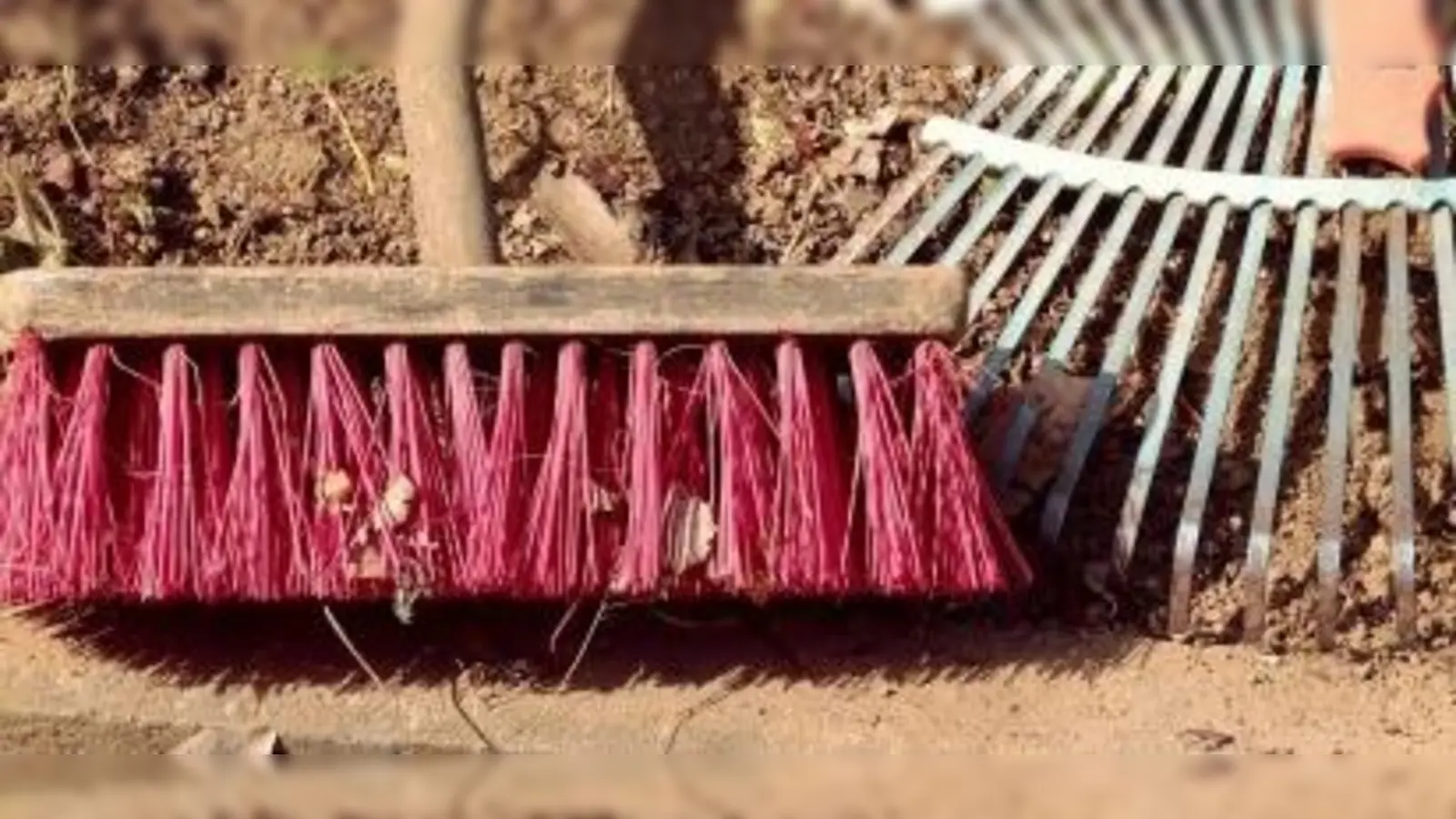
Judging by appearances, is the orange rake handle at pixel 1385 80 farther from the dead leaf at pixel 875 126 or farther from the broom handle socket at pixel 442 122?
the broom handle socket at pixel 442 122

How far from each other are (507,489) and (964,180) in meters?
0.55

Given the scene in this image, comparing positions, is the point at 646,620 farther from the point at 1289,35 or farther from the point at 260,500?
the point at 1289,35

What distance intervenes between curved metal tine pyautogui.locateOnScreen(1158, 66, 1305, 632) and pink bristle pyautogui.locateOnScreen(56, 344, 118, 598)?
761mm

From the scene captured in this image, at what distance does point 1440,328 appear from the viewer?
2.58 metres

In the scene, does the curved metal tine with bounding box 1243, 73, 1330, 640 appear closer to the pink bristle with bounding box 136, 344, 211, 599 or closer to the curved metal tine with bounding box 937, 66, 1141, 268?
the curved metal tine with bounding box 937, 66, 1141, 268

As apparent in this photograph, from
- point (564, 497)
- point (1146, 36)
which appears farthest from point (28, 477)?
point (1146, 36)

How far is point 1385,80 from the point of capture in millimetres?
2576

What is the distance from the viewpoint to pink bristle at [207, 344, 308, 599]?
2301 mm

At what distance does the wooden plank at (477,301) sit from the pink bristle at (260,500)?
0.18 feet

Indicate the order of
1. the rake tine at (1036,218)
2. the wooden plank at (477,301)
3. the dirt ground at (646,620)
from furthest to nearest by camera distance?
the rake tine at (1036,218) → the dirt ground at (646,620) → the wooden plank at (477,301)

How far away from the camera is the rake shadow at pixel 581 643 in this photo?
7.96ft

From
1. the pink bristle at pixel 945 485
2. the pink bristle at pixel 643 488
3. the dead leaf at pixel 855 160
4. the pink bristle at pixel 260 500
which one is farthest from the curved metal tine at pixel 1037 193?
the pink bristle at pixel 260 500

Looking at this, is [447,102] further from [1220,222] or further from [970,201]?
[1220,222]

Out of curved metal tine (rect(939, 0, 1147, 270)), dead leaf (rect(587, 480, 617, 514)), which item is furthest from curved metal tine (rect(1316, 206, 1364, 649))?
dead leaf (rect(587, 480, 617, 514))
